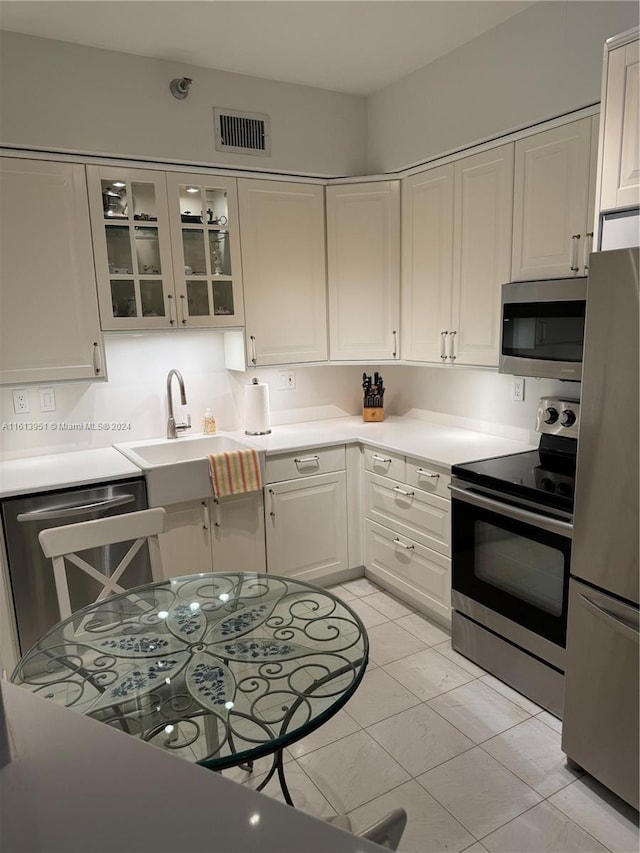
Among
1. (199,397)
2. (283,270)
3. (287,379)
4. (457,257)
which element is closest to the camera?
(457,257)

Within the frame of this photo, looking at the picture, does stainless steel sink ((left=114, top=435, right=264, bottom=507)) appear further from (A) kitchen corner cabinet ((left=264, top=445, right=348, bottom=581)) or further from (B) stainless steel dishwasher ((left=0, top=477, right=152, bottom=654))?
(A) kitchen corner cabinet ((left=264, top=445, right=348, bottom=581))

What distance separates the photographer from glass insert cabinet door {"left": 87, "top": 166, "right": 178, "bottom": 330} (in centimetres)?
278

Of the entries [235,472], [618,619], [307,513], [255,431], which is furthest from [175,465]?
[618,619]

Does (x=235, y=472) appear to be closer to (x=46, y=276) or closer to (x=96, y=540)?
(x=96, y=540)

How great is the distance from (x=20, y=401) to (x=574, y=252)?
8.66 feet

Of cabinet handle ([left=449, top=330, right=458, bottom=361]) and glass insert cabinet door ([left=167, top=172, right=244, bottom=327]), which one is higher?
glass insert cabinet door ([left=167, top=172, right=244, bottom=327])

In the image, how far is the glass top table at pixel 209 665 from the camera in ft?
4.22

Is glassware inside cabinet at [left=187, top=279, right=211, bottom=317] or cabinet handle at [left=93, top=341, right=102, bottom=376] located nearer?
cabinet handle at [left=93, top=341, right=102, bottom=376]

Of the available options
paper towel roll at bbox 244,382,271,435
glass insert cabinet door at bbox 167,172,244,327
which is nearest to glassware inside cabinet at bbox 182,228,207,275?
glass insert cabinet door at bbox 167,172,244,327

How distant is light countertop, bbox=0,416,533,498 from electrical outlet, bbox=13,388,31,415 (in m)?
0.24

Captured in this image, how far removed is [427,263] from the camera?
317 centimetres

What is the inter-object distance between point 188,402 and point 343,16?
204cm

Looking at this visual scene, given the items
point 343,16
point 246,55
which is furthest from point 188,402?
point 343,16

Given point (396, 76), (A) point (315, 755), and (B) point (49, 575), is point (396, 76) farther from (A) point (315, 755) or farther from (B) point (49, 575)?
(A) point (315, 755)
